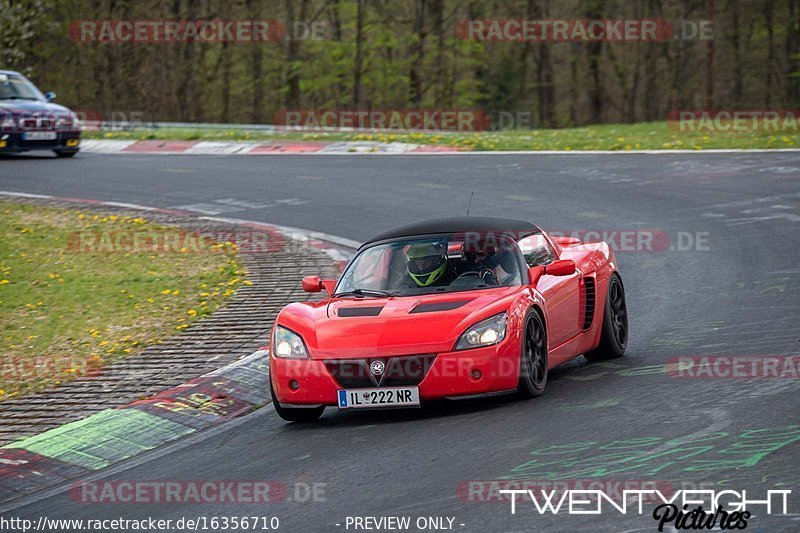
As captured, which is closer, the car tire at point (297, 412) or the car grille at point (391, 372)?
the car grille at point (391, 372)

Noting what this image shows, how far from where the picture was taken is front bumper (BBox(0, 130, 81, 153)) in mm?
23844

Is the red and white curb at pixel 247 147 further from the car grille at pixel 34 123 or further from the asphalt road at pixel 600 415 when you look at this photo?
the asphalt road at pixel 600 415

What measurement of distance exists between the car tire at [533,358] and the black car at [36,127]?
59.2 feet

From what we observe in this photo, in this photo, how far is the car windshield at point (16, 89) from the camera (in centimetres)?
2475

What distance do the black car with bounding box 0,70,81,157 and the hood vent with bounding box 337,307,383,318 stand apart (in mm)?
17523

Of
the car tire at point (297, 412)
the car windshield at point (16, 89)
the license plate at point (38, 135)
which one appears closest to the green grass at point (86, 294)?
the car tire at point (297, 412)

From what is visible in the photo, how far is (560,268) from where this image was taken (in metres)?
8.31

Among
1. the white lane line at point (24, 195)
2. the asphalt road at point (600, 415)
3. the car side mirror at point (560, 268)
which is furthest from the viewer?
the white lane line at point (24, 195)

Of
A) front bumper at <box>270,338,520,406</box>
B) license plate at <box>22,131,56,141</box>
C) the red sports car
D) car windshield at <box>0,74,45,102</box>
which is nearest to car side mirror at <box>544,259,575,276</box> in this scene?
the red sports car

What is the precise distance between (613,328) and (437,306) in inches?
80.5

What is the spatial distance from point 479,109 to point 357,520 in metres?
47.9

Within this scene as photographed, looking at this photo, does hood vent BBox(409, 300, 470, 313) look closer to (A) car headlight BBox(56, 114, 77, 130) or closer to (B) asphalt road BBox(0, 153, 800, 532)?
(B) asphalt road BBox(0, 153, 800, 532)

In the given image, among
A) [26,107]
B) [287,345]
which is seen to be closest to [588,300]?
[287,345]

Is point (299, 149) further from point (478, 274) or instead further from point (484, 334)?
point (484, 334)
